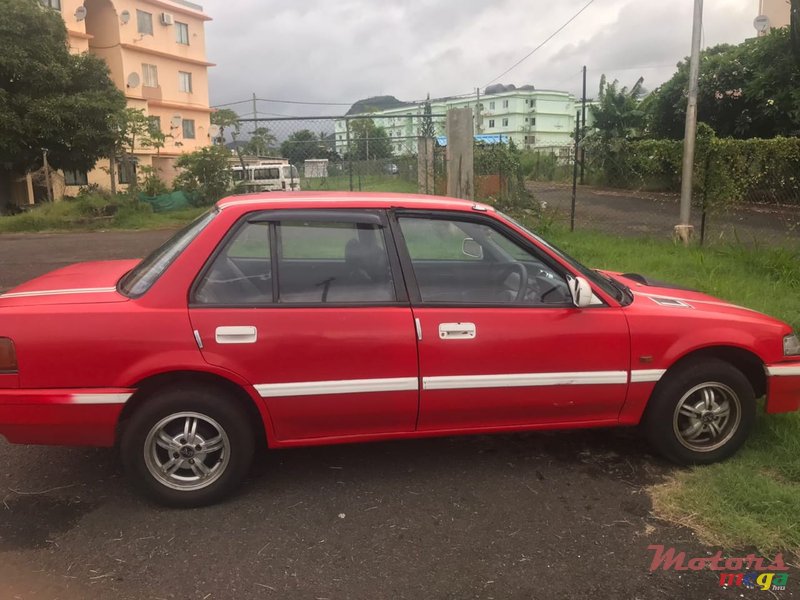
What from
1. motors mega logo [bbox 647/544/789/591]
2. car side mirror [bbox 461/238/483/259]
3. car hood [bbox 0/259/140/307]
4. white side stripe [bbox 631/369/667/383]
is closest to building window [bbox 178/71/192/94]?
car hood [bbox 0/259/140/307]

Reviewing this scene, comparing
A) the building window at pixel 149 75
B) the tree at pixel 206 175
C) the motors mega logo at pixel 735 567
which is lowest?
the motors mega logo at pixel 735 567

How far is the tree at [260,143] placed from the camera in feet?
51.7

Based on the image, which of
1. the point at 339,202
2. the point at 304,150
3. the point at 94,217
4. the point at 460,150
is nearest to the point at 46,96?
the point at 94,217

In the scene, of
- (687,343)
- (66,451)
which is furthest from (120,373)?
(687,343)

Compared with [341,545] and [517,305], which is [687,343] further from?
[341,545]

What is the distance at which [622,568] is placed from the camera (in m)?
2.88

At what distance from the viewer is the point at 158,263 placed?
350 cm

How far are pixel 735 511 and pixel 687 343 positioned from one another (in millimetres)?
903

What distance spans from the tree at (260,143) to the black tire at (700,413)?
42.3ft

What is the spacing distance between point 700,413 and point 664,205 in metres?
17.0

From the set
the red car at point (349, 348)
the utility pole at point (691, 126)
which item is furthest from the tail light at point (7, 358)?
the utility pole at point (691, 126)

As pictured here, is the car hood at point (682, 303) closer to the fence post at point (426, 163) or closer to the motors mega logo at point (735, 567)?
the motors mega logo at point (735, 567)

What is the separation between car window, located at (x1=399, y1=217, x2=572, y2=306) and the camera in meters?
3.56

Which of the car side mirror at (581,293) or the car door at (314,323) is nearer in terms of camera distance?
the car door at (314,323)
